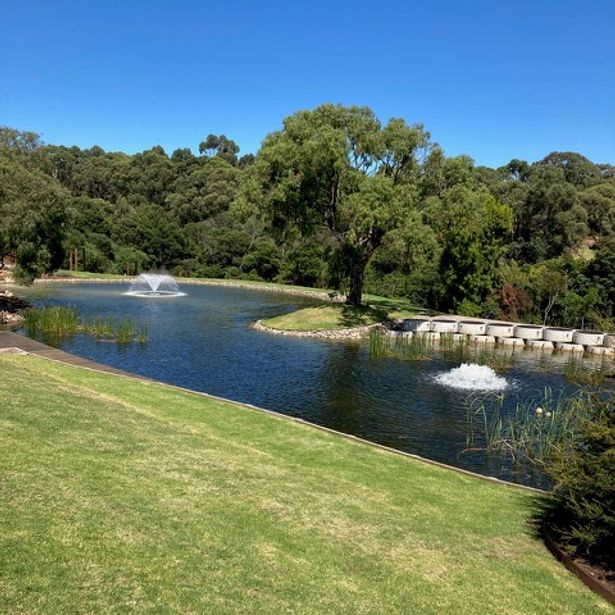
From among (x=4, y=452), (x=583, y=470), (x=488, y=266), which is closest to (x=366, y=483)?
(x=583, y=470)

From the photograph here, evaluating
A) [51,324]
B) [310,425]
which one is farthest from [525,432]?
[51,324]

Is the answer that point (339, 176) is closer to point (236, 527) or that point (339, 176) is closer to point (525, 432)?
point (525, 432)

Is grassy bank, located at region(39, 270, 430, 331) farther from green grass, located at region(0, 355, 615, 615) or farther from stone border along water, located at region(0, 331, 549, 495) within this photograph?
green grass, located at region(0, 355, 615, 615)

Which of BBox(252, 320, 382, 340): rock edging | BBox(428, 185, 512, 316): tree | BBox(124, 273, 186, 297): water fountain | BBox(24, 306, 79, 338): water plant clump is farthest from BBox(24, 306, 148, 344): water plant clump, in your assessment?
BBox(428, 185, 512, 316): tree

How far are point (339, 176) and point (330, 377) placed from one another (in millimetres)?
17777

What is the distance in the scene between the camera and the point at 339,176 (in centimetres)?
3812

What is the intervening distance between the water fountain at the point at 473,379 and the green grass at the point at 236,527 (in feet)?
35.8

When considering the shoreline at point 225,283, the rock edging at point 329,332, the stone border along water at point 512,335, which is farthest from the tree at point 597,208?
the rock edging at point 329,332

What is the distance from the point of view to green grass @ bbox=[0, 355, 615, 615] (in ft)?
19.9

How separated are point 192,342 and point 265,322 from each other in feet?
29.2

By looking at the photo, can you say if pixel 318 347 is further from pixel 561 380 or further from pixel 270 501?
pixel 270 501

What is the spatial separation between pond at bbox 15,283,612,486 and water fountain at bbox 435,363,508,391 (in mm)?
447

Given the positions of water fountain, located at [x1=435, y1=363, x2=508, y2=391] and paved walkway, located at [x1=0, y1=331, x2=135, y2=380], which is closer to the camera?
paved walkway, located at [x1=0, y1=331, x2=135, y2=380]

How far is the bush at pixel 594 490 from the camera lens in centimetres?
865
